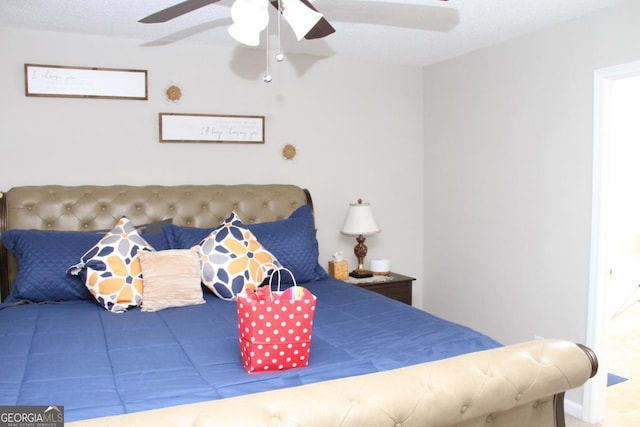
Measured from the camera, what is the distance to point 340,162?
4.21m

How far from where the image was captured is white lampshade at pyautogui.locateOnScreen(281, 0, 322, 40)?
6.88 ft

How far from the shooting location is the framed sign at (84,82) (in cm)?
333

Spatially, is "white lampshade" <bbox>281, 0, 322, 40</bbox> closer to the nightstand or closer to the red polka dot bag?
the red polka dot bag

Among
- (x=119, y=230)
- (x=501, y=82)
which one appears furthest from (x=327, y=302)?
(x=501, y=82)

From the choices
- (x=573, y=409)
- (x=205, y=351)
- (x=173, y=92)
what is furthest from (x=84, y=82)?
(x=573, y=409)

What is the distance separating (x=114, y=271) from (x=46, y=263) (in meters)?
0.42

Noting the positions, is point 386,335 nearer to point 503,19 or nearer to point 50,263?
point 50,263

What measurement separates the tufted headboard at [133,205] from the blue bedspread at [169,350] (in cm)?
67

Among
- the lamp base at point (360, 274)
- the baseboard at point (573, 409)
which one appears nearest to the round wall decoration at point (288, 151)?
the lamp base at point (360, 274)

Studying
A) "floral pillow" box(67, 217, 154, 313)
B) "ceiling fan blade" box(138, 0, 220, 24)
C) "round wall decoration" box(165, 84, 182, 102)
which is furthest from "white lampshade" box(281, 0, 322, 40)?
"round wall decoration" box(165, 84, 182, 102)

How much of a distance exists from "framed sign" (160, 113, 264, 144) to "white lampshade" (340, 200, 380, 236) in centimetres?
84

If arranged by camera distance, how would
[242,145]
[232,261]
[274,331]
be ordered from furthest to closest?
[242,145] < [232,261] < [274,331]

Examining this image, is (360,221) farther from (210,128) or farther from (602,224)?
(602,224)

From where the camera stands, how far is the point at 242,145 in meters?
3.89
